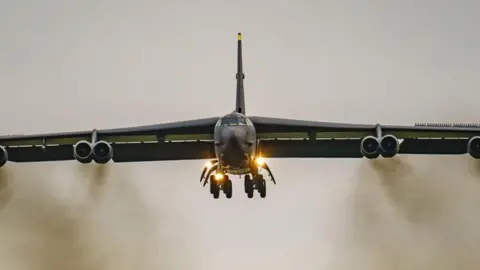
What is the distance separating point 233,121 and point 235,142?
94cm

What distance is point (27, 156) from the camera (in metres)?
46.8

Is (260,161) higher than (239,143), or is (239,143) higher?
(239,143)

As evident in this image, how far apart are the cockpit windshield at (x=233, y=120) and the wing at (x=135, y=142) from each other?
2772 millimetres

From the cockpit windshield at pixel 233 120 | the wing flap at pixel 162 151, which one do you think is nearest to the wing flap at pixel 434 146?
the wing flap at pixel 162 151

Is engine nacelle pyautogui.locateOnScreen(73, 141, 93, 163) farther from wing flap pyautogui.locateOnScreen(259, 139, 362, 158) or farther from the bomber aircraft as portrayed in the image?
wing flap pyautogui.locateOnScreen(259, 139, 362, 158)

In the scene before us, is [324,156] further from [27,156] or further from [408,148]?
[27,156]

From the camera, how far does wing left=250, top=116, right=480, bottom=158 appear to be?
140 ft

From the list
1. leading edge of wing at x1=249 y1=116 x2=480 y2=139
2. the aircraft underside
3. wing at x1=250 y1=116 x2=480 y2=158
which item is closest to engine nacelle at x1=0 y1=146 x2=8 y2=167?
the aircraft underside

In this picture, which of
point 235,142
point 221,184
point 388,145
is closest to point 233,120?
point 235,142

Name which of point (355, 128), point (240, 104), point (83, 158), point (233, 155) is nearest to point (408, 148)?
point (355, 128)

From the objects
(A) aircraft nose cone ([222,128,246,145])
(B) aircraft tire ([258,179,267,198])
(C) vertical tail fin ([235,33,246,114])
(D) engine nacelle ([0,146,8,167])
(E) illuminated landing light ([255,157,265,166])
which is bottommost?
(B) aircraft tire ([258,179,267,198])

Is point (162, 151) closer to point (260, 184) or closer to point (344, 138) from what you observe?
point (260, 184)

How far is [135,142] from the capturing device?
4581 centimetres

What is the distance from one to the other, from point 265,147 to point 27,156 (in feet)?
31.9
